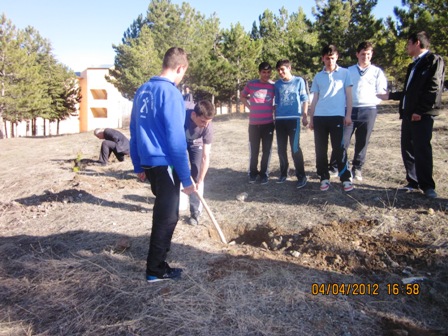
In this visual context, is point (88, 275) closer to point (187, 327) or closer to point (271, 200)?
point (187, 327)

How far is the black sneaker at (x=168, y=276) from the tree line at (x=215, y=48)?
6457 millimetres

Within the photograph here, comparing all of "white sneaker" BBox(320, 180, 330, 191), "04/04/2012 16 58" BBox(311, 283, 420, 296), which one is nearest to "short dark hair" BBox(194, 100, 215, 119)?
"04/04/2012 16 58" BBox(311, 283, 420, 296)

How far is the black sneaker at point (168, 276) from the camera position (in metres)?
2.51

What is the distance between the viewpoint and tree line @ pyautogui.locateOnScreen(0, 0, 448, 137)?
13930 mm

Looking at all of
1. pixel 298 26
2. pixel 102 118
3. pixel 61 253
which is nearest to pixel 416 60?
pixel 61 253

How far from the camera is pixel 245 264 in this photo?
2707 millimetres

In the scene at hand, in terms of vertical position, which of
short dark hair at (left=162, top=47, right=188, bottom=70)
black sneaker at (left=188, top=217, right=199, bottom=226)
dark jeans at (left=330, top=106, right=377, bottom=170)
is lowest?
black sneaker at (left=188, top=217, right=199, bottom=226)

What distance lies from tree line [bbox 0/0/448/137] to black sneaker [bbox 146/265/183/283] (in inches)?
254

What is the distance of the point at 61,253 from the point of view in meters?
3.21

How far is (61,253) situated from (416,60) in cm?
412

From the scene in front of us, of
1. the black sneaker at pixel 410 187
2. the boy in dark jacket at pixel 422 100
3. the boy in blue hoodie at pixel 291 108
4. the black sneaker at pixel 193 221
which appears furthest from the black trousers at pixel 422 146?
the black sneaker at pixel 193 221

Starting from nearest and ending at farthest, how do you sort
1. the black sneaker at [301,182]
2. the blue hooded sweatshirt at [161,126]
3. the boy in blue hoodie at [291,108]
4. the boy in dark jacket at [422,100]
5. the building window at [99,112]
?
the blue hooded sweatshirt at [161,126], the boy in dark jacket at [422,100], the boy in blue hoodie at [291,108], the black sneaker at [301,182], the building window at [99,112]

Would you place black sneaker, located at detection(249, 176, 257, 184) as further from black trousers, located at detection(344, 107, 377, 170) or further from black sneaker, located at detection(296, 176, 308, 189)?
black trousers, located at detection(344, 107, 377, 170)

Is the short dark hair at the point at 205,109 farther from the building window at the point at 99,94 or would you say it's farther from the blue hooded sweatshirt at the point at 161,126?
the building window at the point at 99,94
